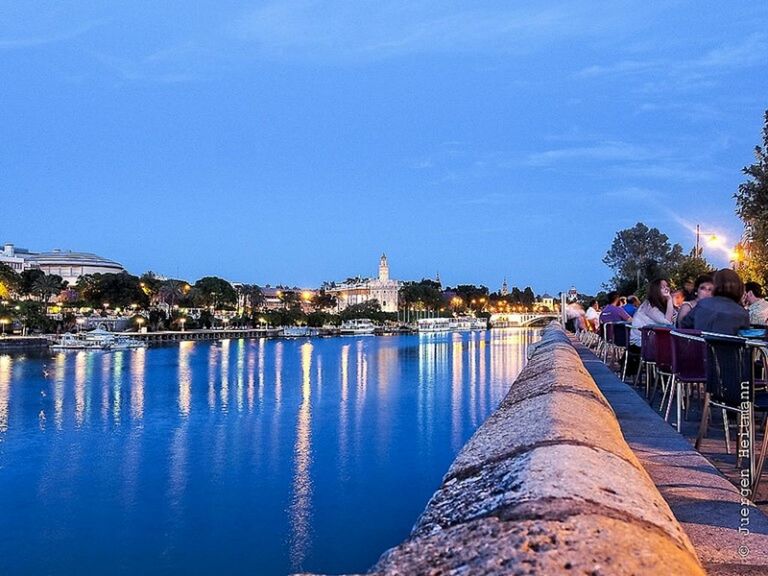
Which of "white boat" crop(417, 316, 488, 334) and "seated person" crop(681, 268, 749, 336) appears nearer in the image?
"seated person" crop(681, 268, 749, 336)

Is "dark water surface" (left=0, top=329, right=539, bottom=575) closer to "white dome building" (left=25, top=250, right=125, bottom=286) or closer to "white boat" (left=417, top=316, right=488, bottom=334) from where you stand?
"white boat" (left=417, top=316, right=488, bottom=334)

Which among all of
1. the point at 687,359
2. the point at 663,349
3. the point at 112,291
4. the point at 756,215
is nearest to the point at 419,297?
the point at 112,291

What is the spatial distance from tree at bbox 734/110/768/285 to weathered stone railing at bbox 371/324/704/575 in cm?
1491

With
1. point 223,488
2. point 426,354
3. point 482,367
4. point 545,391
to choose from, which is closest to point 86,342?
point 426,354

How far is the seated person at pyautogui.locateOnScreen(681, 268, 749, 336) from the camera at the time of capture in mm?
6055

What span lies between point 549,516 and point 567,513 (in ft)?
0.16

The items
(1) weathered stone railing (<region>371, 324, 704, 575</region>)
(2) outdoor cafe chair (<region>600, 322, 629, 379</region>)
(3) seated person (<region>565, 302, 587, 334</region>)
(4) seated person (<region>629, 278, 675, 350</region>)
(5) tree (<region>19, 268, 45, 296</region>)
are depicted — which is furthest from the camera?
(5) tree (<region>19, 268, 45, 296</region>)

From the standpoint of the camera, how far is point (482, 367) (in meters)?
61.7

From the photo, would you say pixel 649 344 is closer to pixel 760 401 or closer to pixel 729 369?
pixel 760 401

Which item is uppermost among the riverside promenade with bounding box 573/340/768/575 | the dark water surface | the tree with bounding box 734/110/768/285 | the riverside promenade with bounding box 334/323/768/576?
the tree with bounding box 734/110/768/285

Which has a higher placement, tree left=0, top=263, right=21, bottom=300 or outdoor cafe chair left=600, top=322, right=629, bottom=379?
tree left=0, top=263, right=21, bottom=300

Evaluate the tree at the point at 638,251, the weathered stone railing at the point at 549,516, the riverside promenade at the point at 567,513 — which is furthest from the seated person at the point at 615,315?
the tree at the point at 638,251

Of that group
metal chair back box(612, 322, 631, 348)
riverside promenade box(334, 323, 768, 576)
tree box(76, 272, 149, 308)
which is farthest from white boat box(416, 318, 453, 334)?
riverside promenade box(334, 323, 768, 576)

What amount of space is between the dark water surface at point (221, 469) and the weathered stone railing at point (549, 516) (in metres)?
12.2
